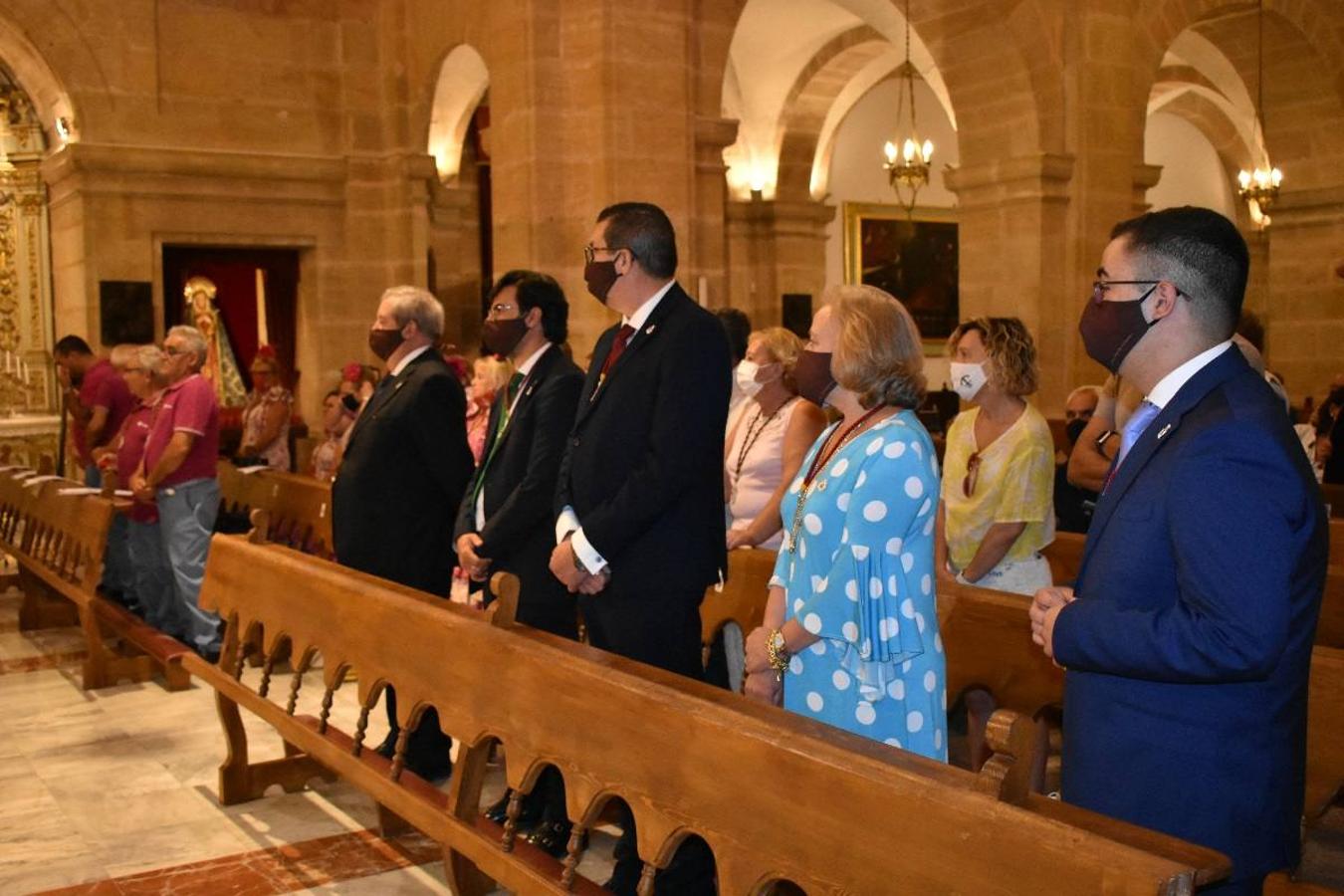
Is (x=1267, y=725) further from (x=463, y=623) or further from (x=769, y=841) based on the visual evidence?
(x=463, y=623)

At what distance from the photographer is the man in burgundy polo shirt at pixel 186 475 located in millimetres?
6172

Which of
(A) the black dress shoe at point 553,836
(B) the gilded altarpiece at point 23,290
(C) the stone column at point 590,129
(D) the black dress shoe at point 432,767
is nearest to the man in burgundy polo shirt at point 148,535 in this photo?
(D) the black dress shoe at point 432,767

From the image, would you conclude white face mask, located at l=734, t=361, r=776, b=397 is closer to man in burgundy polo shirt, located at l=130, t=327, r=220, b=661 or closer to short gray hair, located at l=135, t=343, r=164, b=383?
man in burgundy polo shirt, located at l=130, t=327, r=220, b=661

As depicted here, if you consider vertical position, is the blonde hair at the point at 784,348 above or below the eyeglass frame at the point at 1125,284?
below

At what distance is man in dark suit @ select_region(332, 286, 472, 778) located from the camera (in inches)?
173

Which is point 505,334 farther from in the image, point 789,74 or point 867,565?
point 789,74

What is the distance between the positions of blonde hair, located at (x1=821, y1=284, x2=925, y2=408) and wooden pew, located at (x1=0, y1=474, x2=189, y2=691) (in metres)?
3.49

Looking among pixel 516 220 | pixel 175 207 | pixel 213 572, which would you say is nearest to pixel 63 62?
pixel 175 207

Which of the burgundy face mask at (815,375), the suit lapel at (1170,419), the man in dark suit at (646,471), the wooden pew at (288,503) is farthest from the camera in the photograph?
the wooden pew at (288,503)

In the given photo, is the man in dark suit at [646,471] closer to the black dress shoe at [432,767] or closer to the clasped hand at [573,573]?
the clasped hand at [573,573]

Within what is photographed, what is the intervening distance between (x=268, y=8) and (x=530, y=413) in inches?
348

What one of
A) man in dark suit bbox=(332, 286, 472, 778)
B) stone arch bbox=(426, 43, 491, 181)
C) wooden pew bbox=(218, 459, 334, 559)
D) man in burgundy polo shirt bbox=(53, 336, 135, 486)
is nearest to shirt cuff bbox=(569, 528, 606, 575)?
man in dark suit bbox=(332, 286, 472, 778)

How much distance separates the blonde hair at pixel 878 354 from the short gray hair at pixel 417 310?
2.03 meters

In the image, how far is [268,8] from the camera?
11461mm
